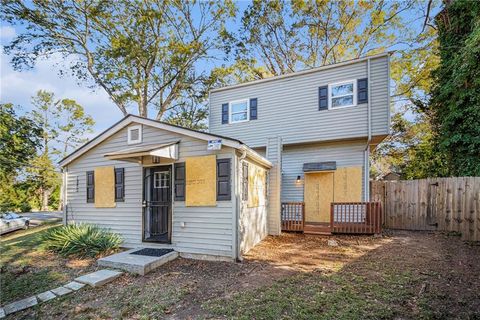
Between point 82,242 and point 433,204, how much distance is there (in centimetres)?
1124

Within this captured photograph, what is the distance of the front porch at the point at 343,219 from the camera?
8.23 metres

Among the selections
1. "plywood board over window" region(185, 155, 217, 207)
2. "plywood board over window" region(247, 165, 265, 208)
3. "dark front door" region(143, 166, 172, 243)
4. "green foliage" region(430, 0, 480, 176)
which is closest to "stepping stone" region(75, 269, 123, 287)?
"dark front door" region(143, 166, 172, 243)

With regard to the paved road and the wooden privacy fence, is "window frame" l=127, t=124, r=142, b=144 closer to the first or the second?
the wooden privacy fence

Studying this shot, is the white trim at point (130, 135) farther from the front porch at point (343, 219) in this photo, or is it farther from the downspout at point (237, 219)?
the front porch at point (343, 219)

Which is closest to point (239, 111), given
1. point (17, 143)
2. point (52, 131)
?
point (17, 143)

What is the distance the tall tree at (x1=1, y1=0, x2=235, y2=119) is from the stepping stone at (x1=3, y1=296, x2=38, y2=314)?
537 inches

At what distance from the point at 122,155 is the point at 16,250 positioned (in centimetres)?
457

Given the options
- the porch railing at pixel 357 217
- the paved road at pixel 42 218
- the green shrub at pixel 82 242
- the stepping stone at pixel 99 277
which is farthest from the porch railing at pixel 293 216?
the paved road at pixel 42 218

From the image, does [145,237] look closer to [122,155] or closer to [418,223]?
[122,155]

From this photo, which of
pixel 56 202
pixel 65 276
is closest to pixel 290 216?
pixel 65 276

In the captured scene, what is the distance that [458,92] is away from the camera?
377 inches

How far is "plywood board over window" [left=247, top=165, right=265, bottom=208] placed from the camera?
280 inches

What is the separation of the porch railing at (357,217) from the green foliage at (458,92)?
13.4ft

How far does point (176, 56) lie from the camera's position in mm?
15695
